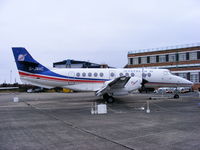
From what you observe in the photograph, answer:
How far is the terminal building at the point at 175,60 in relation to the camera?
53312 mm

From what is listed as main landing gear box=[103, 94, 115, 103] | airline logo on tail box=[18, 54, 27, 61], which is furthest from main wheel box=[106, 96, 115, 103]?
airline logo on tail box=[18, 54, 27, 61]

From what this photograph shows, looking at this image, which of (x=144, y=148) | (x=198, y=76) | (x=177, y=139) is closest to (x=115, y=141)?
(x=144, y=148)

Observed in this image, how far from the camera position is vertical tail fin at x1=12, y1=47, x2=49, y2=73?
20.7 m

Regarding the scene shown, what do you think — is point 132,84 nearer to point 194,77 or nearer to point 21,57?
point 21,57

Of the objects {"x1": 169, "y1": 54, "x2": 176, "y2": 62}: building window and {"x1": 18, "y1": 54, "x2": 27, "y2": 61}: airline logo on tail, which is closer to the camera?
{"x1": 18, "y1": 54, "x2": 27, "y2": 61}: airline logo on tail

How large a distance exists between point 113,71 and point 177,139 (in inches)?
599

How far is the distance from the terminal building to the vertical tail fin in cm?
4177

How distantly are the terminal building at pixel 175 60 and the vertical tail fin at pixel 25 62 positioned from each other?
137 ft

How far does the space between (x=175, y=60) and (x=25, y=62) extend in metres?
47.3

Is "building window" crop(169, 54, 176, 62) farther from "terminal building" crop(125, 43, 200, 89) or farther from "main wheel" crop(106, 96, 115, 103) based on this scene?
"main wheel" crop(106, 96, 115, 103)

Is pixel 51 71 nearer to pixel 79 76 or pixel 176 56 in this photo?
pixel 79 76

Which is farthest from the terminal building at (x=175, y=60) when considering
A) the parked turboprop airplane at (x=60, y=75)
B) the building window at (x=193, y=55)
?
the parked turboprop airplane at (x=60, y=75)

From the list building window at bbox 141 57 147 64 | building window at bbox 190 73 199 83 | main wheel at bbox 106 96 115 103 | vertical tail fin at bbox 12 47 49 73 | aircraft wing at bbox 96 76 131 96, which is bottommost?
main wheel at bbox 106 96 115 103

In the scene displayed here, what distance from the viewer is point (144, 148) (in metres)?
6.04
